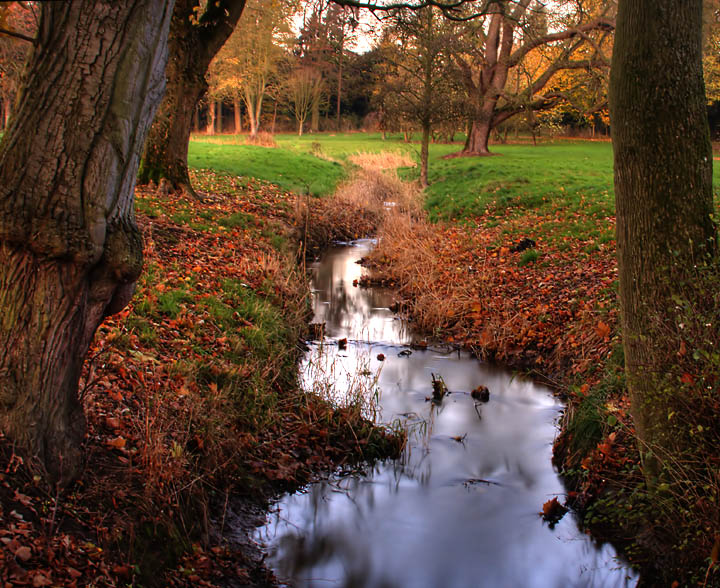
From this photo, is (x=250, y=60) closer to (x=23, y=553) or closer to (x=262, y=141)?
(x=262, y=141)

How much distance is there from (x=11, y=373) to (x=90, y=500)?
99 cm

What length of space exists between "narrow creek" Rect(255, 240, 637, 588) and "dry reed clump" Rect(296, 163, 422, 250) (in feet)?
28.4

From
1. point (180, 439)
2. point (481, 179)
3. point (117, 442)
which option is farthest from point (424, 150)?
point (117, 442)

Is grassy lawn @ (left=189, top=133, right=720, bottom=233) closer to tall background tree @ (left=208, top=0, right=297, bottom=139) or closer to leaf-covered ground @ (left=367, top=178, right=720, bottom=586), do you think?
leaf-covered ground @ (left=367, top=178, right=720, bottom=586)

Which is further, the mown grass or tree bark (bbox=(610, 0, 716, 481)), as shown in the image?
the mown grass

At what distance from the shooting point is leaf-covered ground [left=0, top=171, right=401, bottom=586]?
3.91 metres

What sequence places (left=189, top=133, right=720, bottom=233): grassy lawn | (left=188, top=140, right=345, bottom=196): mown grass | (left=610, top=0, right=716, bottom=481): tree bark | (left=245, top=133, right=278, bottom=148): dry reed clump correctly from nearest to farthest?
(left=610, top=0, right=716, bottom=481): tree bark < (left=189, top=133, right=720, bottom=233): grassy lawn < (left=188, top=140, right=345, bottom=196): mown grass < (left=245, top=133, right=278, bottom=148): dry reed clump

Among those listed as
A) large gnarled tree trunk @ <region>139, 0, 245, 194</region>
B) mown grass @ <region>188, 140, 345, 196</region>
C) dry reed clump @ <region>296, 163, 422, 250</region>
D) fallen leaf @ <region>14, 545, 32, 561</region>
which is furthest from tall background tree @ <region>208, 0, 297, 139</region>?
fallen leaf @ <region>14, 545, 32, 561</region>

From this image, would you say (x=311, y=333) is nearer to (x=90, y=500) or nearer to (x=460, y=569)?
(x=460, y=569)

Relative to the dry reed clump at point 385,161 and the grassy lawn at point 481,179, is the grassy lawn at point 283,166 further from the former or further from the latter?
the dry reed clump at point 385,161

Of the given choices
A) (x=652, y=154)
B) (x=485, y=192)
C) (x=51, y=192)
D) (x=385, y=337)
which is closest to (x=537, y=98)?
(x=485, y=192)

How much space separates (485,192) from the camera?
2062 cm

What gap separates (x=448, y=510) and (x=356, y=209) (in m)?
14.0

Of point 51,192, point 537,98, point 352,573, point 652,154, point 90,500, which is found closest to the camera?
→ point 51,192
